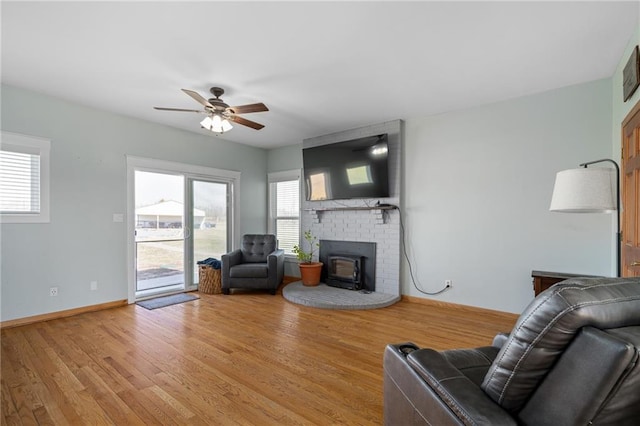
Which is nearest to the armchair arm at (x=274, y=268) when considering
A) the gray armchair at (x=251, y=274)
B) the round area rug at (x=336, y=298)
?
the gray armchair at (x=251, y=274)

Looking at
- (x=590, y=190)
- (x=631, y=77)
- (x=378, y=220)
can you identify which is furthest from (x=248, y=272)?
(x=631, y=77)

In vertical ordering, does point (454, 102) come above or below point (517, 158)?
above

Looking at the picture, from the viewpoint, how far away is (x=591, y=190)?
2049 millimetres

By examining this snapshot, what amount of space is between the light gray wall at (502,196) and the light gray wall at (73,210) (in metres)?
3.95

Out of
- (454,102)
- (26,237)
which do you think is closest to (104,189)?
(26,237)

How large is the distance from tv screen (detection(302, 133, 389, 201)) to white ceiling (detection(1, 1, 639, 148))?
82 cm

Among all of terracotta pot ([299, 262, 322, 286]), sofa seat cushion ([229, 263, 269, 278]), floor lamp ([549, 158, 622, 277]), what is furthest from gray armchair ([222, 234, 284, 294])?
floor lamp ([549, 158, 622, 277])

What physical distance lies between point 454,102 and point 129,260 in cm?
475

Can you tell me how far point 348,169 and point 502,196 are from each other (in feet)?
6.97

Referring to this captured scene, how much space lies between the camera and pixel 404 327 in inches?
131

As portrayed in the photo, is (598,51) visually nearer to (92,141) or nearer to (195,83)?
(195,83)

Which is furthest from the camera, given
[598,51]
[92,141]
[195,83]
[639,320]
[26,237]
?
[92,141]

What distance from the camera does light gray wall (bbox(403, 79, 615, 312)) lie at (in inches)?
128

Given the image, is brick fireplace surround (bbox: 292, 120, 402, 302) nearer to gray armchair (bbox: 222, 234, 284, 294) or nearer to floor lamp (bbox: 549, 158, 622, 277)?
gray armchair (bbox: 222, 234, 284, 294)
